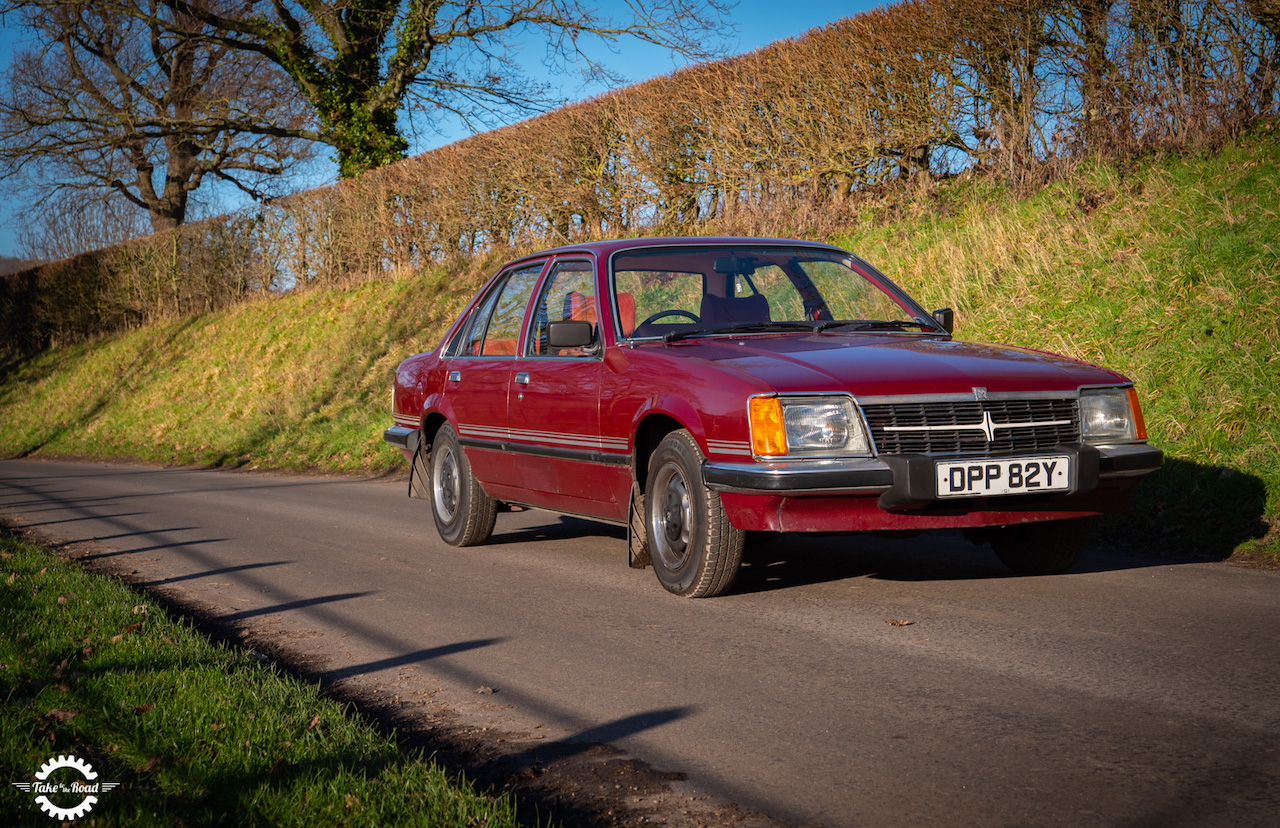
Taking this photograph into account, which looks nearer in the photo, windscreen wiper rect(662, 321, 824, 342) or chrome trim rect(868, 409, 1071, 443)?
chrome trim rect(868, 409, 1071, 443)

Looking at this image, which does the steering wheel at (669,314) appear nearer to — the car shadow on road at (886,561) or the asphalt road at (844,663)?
the car shadow on road at (886,561)

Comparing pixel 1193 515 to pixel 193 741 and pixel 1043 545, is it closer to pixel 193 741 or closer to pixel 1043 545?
pixel 1043 545

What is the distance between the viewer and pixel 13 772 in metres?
3.10

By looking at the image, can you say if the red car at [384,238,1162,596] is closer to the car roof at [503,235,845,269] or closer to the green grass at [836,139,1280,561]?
the car roof at [503,235,845,269]

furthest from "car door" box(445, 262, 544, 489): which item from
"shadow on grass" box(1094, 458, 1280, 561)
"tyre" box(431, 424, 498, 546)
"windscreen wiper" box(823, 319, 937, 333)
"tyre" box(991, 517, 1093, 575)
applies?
"shadow on grass" box(1094, 458, 1280, 561)

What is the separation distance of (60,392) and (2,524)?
2161 cm

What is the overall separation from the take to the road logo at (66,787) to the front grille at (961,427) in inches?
125

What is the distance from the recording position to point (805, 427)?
4820 millimetres

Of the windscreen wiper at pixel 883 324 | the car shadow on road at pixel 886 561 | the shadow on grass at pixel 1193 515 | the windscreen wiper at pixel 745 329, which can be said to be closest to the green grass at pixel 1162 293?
the shadow on grass at pixel 1193 515

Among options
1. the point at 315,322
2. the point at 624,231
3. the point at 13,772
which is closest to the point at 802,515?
the point at 13,772

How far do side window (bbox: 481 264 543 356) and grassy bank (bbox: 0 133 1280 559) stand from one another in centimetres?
393

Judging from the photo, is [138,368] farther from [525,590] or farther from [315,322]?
[525,590]

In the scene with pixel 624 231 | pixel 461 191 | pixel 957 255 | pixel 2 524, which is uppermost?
pixel 461 191

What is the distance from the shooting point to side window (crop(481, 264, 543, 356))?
7133 mm
